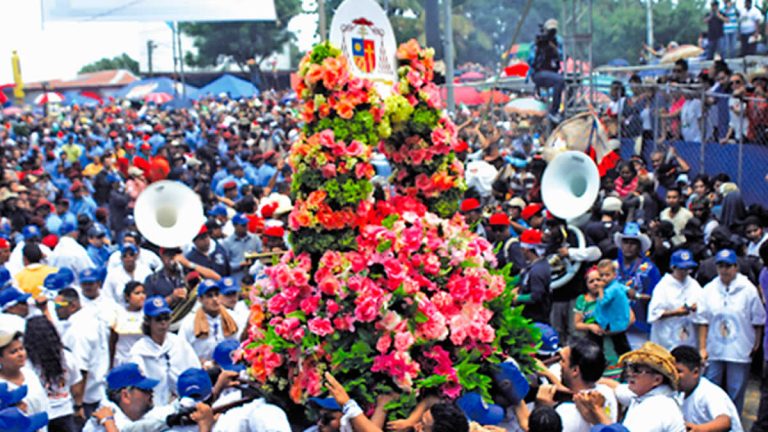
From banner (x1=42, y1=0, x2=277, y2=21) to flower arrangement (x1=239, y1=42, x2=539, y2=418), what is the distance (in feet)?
16.8

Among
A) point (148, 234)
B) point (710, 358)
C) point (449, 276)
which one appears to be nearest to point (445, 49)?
point (148, 234)

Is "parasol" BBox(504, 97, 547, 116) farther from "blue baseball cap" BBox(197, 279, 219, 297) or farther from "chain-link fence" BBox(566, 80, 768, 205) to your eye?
"blue baseball cap" BBox(197, 279, 219, 297)

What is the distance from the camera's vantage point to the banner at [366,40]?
24.2 feet

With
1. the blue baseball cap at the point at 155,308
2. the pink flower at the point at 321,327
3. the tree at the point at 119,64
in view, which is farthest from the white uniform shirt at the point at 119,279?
the tree at the point at 119,64

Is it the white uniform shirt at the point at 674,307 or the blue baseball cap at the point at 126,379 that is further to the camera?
the white uniform shirt at the point at 674,307

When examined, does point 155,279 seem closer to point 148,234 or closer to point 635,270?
point 148,234

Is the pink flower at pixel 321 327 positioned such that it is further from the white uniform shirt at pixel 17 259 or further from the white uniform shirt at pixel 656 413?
the white uniform shirt at pixel 17 259

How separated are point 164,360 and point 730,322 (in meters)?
4.73

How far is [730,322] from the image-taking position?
8.79 meters

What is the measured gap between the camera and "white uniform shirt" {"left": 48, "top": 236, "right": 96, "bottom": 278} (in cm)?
1146

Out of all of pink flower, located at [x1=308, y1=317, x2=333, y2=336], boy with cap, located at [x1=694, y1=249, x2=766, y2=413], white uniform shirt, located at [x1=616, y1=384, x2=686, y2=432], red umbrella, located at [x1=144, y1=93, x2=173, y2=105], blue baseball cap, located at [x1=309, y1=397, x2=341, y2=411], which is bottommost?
boy with cap, located at [x1=694, y1=249, x2=766, y2=413]

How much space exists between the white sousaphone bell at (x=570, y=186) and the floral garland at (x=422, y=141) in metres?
4.17

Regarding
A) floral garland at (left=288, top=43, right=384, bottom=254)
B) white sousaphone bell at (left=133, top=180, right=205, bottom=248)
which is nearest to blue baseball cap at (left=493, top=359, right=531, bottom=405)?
floral garland at (left=288, top=43, right=384, bottom=254)

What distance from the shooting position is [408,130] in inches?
287
